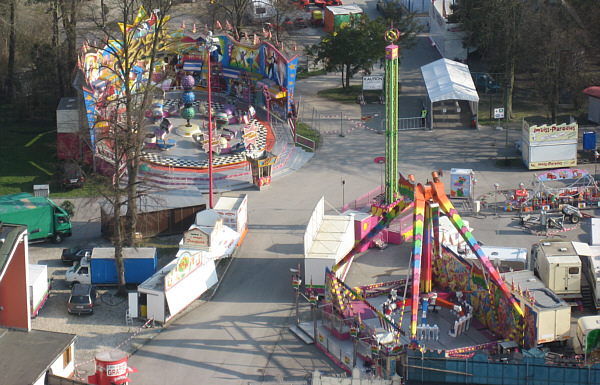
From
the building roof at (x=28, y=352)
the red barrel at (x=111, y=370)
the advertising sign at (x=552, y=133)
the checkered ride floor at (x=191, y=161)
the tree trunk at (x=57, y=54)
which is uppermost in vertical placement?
the tree trunk at (x=57, y=54)

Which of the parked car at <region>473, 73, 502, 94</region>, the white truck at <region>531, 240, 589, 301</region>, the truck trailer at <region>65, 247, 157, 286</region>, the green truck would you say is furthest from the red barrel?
the parked car at <region>473, 73, 502, 94</region>

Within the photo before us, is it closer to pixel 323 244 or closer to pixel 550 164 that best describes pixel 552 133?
pixel 550 164

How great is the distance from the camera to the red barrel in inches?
1316

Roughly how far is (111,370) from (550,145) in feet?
98.5

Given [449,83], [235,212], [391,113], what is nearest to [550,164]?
[449,83]

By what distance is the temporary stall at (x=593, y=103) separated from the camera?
199 ft

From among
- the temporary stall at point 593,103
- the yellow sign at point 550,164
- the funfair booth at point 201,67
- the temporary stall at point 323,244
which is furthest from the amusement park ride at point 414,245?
the temporary stall at point 593,103

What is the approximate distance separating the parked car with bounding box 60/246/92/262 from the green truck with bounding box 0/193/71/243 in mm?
2257

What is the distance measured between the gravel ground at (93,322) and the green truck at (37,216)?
1.42 metres

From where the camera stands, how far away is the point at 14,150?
59812 millimetres

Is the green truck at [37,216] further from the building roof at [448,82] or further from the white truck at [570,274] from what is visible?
the building roof at [448,82]

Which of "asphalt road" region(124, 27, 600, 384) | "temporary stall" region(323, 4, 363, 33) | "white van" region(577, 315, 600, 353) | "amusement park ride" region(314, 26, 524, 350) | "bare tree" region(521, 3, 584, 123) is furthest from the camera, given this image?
"temporary stall" region(323, 4, 363, 33)

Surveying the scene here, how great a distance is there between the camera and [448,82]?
63188 mm

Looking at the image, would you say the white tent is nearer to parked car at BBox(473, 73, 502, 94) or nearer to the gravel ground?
parked car at BBox(473, 73, 502, 94)
